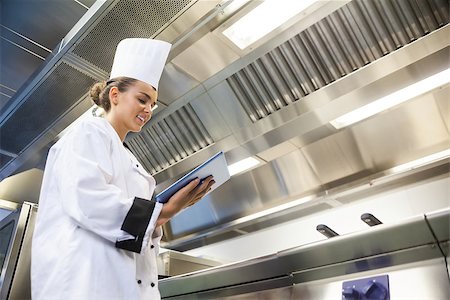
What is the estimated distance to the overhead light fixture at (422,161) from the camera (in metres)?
1.91

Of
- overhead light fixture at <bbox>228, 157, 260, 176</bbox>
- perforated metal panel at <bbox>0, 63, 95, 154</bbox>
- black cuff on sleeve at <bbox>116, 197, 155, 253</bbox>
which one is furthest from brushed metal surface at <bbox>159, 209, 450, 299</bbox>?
perforated metal panel at <bbox>0, 63, 95, 154</bbox>

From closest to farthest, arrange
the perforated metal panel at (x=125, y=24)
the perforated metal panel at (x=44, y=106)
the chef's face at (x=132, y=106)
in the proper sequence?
the chef's face at (x=132, y=106) < the perforated metal panel at (x=125, y=24) < the perforated metal panel at (x=44, y=106)

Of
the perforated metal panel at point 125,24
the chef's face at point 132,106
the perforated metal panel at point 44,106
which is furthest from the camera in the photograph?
the perforated metal panel at point 44,106

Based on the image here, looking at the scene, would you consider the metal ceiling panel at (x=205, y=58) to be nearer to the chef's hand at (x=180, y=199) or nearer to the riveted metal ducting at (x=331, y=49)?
the riveted metal ducting at (x=331, y=49)

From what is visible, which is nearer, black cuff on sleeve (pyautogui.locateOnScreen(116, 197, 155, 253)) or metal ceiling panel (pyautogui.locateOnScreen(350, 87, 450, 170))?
black cuff on sleeve (pyautogui.locateOnScreen(116, 197, 155, 253))

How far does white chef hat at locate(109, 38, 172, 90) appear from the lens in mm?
1434

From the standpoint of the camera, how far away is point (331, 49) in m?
1.77

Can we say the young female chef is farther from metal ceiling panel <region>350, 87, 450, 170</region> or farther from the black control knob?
metal ceiling panel <region>350, 87, 450, 170</region>

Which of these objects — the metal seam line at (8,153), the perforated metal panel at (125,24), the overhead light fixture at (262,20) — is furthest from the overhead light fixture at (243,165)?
the metal seam line at (8,153)

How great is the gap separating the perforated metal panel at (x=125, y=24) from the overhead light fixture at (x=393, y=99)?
105cm

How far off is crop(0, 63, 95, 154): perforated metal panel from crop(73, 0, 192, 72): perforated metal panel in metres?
0.22

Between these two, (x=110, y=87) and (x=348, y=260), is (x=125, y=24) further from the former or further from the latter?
(x=348, y=260)

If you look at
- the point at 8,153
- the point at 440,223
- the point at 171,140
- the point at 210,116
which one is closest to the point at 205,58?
the point at 210,116

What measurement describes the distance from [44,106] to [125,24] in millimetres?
946
